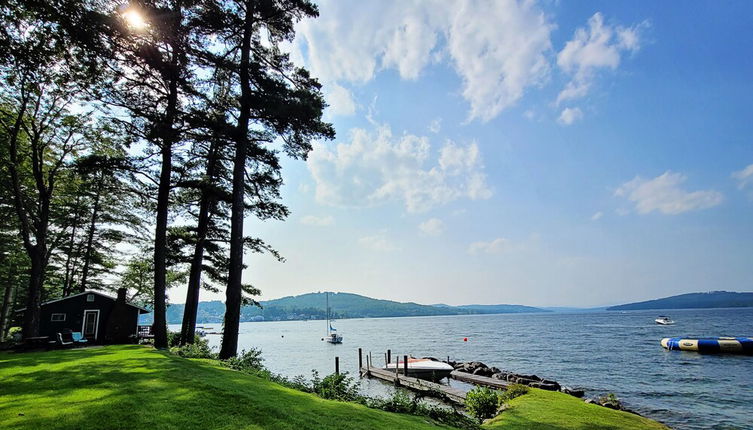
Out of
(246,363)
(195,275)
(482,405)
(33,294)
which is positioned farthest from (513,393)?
(33,294)

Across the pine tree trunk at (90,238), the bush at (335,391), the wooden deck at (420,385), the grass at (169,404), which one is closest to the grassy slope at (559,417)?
the grass at (169,404)

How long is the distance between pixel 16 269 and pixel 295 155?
28.1 metres

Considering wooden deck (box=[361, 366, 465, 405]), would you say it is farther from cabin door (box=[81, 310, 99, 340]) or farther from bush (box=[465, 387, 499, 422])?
cabin door (box=[81, 310, 99, 340])

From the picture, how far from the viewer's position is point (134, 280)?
31.3 metres

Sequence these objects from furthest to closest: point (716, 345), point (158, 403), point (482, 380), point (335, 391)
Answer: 1. point (716, 345)
2. point (482, 380)
3. point (335, 391)
4. point (158, 403)

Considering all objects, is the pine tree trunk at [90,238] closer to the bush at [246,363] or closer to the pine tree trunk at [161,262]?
the pine tree trunk at [161,262]

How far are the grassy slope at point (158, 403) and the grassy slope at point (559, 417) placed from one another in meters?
3.51

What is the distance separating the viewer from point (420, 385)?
1778 cm

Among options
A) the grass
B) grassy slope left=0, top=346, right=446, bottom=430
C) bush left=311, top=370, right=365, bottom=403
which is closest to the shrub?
the grass

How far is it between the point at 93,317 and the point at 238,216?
53.2 ft

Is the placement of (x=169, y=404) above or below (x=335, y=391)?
above

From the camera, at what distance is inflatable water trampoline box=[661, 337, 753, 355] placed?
35.7 metres

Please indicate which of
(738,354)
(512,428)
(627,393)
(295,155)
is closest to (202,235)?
(295,155)

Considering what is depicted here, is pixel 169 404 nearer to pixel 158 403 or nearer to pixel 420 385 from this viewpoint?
pixel 158 403
